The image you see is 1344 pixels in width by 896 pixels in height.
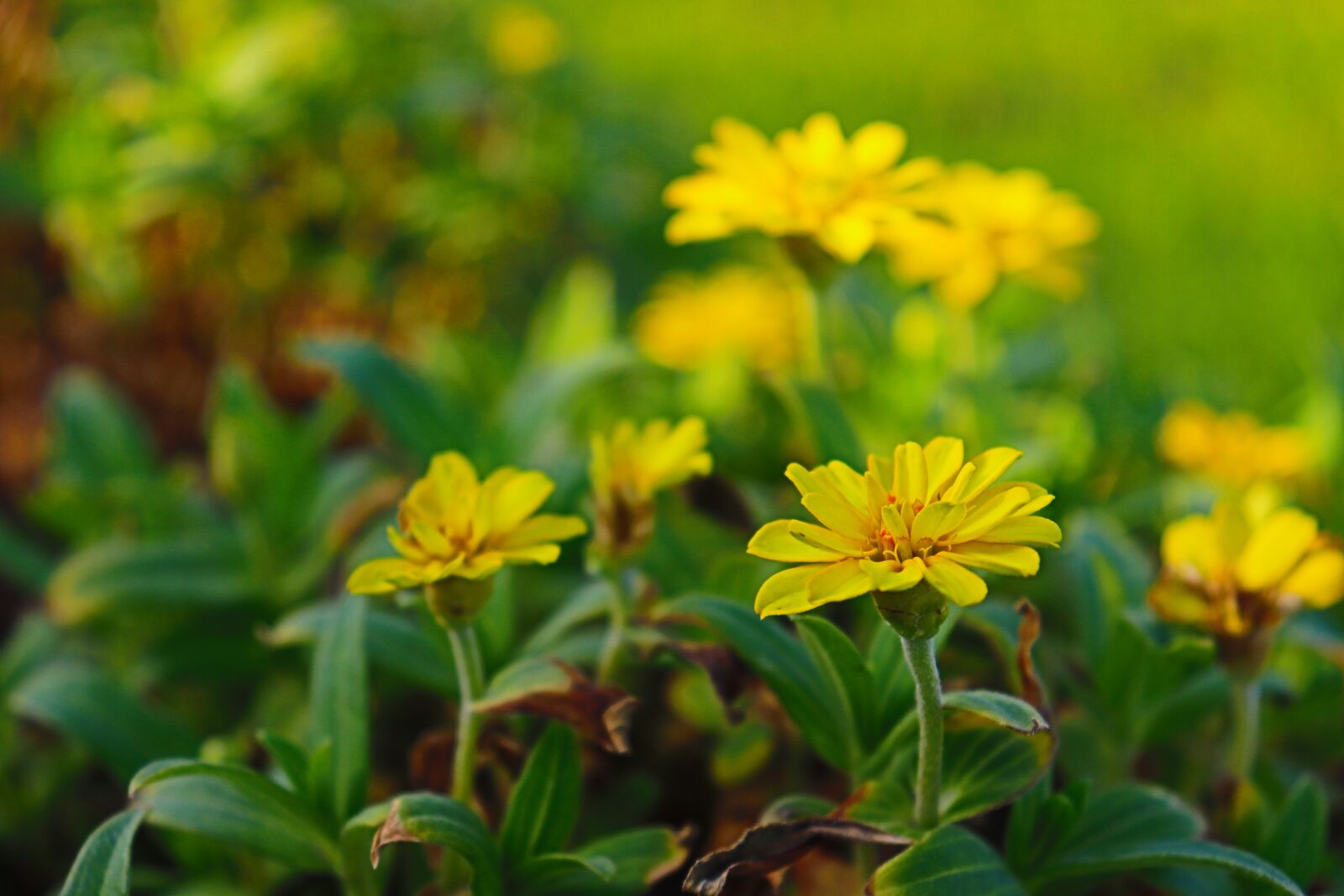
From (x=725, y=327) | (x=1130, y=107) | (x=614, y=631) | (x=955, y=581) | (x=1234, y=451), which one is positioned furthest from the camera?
(x=1130, y=107)

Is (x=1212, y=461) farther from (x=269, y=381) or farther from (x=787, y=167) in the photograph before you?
(x=269, y=381)

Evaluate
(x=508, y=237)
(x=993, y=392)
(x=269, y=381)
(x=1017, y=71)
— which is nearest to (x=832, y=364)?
(x=993, y=392)

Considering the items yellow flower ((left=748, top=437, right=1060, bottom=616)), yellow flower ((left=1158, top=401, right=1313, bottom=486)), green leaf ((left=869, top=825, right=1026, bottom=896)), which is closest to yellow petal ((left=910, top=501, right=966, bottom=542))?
yellow flower ((left=748, top=437, right=1060, bottom=616))

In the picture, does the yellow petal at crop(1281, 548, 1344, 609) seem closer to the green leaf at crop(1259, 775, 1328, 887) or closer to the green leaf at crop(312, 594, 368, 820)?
the green leaf at crop(1259, 775, 1328, 887)

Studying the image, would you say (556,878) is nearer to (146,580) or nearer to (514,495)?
(514,495)

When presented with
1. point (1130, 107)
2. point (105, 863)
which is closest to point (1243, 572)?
point (105, 863)
